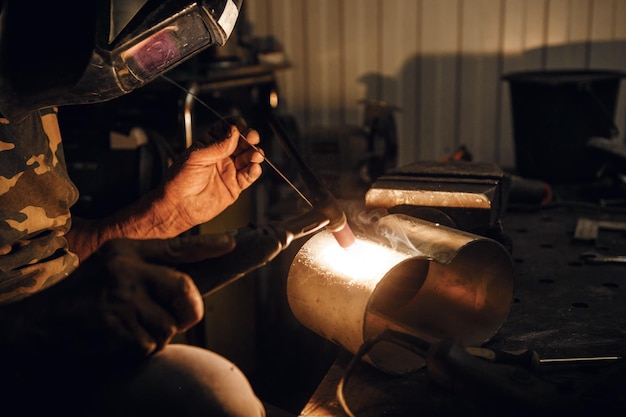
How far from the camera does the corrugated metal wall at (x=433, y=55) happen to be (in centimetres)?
366

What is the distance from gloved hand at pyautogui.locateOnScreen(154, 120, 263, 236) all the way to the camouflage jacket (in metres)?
0.24

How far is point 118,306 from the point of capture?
0.87 metres

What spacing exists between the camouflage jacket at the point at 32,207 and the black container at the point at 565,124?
190 centimetres

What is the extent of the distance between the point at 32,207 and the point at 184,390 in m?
0.81

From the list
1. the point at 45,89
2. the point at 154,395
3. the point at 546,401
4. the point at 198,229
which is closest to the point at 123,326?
the point at 154,395

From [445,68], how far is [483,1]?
0.42 metres

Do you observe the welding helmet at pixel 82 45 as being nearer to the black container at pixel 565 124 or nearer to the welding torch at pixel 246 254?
the welding torch at pixel 246 254

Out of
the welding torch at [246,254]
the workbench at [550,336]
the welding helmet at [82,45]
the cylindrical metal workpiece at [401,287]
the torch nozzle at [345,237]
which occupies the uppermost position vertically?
the welding helmet at [82,45]

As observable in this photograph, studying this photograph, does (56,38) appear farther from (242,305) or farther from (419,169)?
(242,305)

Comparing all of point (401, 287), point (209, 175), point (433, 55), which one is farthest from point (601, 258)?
point (433, 55)

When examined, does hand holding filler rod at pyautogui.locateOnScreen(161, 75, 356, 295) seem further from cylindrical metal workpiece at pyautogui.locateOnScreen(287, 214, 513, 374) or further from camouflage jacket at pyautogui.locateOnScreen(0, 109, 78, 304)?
camouflage jacket at pyautogui.locateOnScreen(0, 109, 78, 304)

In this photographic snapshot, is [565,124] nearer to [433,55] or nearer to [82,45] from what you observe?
[433,55]

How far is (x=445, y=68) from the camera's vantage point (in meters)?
3.87

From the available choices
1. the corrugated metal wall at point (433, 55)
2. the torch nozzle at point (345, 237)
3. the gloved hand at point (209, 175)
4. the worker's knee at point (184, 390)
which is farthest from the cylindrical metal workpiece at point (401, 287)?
the corrugated metal wall at point (433, 55)
